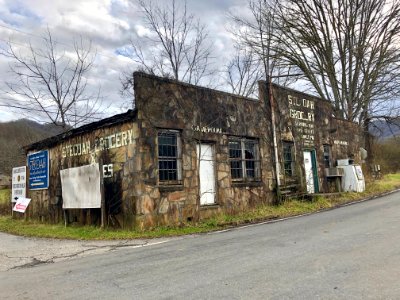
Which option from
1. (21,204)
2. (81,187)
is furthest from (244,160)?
(21,204)

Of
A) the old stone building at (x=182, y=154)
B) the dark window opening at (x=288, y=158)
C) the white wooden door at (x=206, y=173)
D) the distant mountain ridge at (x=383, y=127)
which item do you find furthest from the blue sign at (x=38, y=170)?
the distant mountain ridge at (x=383, y=127)

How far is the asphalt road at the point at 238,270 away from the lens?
15.0 ft

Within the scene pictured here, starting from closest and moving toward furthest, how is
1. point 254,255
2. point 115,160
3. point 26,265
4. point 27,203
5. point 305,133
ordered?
point 254,255 → point 26,265 → point 115,160 → point 27,203 → point 305,133

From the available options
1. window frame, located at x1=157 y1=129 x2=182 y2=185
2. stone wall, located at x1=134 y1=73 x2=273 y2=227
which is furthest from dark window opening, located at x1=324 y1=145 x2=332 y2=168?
window frame, located at x1=157 y1=129 x2=182 y2=185

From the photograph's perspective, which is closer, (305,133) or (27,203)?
(27,203)

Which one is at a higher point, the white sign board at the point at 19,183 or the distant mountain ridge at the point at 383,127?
the distant mountain ridge at the point at 383,127

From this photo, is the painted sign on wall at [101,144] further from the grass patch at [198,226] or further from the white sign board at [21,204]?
the white sign board at [21,204]

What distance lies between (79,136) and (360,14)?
23.5 metres

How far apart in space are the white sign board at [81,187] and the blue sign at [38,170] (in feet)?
7.75

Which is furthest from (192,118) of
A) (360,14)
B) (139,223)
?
(360,14)

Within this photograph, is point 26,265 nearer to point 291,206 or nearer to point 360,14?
point 291,206

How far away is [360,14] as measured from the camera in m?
27.9

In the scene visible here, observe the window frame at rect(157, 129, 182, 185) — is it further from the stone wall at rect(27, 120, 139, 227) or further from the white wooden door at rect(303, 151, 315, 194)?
the white wooden door at rect(303, 151, 315, 194)

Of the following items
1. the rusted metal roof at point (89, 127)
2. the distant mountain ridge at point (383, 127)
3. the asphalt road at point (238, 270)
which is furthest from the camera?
the distant mountain ridge at point (383, 127)
